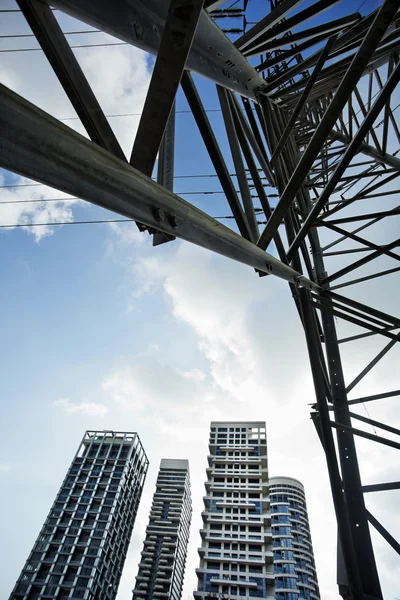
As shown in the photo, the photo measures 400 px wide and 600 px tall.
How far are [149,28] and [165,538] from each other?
364 feet

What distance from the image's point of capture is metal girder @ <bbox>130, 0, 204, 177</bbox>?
4.49ft

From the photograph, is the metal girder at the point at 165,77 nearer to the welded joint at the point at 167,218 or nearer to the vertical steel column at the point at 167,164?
the welded joint at the point at 167,218

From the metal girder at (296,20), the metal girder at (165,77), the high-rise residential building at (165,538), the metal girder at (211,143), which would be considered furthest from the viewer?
the high-rise residential building at (165,538)

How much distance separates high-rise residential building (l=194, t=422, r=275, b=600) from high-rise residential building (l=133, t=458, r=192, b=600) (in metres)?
36.2

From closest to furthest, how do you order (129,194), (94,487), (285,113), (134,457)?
(129,194)
(285,113)
(94,487)
(134,457)

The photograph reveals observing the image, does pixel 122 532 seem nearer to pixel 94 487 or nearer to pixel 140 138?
pixel 94 487

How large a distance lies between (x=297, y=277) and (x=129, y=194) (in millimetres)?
2627

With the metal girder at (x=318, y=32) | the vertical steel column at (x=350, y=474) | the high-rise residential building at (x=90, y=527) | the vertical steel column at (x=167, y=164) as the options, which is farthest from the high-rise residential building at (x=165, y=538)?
the metal girder at (x=318, y=32)

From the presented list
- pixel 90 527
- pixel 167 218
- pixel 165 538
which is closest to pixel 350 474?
pixel 167 218

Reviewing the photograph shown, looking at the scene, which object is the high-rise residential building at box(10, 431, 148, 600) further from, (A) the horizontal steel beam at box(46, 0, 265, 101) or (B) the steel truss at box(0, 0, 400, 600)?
(A) the horizontal steel beam at box(46, 0, 265, 101)

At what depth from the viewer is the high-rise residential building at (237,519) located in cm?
4881

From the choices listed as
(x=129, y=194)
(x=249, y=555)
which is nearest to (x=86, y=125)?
(x=129, y=194)

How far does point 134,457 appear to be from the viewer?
84.9 metres

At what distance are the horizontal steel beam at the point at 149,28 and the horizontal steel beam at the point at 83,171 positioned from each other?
106 cm
